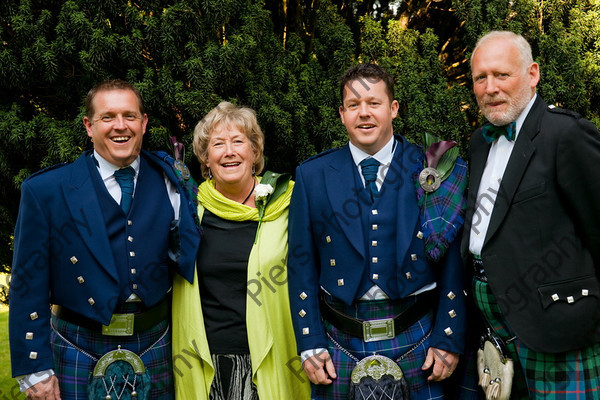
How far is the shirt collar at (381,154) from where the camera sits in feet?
7.93

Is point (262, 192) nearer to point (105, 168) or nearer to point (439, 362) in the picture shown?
point (105, 168)

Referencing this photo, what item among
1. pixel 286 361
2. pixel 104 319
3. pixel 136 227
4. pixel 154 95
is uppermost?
pixel 154 95

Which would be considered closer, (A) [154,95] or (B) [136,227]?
(B) [136,227]

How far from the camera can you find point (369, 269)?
2.29 m

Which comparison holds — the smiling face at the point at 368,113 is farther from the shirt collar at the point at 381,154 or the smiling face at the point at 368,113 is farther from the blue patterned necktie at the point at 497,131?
the blue patterned necktie at the point at 497,131

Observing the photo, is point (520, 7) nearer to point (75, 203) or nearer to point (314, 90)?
point (314, 90)

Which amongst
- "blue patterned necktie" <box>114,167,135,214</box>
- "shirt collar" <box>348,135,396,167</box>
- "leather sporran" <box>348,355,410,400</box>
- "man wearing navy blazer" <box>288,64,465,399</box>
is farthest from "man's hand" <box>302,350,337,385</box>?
"blue patterned necktie" <box>114,167,135,214</box>

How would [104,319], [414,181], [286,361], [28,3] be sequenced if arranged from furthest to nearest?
1. [28,3]
2. [286,361]
3. [414,181]
4. [104,319]

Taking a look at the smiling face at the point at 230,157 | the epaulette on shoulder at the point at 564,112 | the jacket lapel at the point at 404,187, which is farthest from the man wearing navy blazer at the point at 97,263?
the epaulette on shoulder at the point at 564,112

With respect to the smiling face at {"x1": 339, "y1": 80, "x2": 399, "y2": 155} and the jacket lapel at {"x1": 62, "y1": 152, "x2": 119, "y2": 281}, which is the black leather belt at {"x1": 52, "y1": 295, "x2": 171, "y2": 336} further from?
the smiling face at {"x1": 339, "y1": 80, "x2": 399, "y2": 155}

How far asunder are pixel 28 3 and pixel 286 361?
7.01ft

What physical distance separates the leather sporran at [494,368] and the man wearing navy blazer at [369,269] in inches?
4.7

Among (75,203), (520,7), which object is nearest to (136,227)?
(75,203)

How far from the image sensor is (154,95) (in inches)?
115
